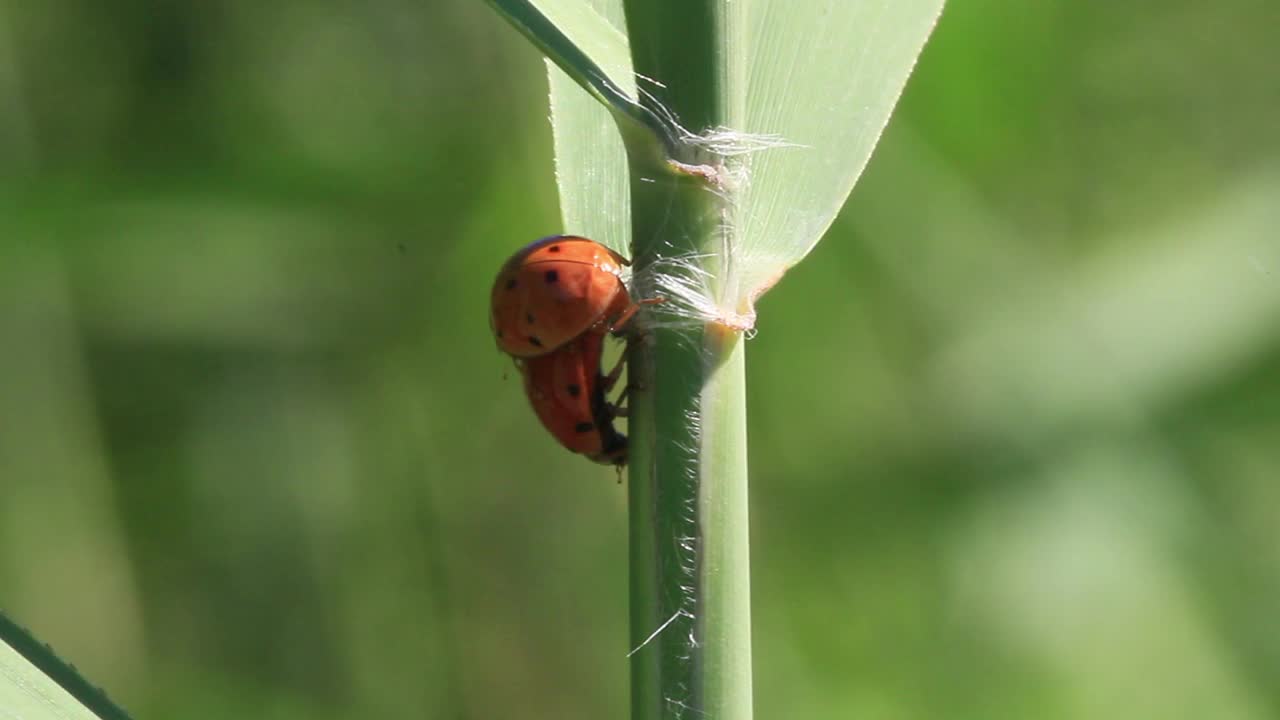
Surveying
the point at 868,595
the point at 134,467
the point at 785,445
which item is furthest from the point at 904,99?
the point at 134,467

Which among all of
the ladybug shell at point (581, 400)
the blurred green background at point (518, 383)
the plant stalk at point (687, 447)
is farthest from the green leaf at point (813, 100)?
the blurred green background at point (518, 383)

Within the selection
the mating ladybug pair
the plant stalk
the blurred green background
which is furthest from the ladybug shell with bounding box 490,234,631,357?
the blurred green background

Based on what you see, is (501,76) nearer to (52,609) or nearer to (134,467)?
(134,467)

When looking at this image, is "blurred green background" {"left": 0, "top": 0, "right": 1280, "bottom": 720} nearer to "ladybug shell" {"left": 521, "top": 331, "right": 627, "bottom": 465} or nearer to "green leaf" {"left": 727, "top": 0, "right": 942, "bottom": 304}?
"ladybug shell" {"left": 521, "top": 331, "right": 627, "bottom": 465}

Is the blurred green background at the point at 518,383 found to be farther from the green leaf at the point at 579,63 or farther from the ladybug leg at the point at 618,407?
the green leaf at the point at 579,63

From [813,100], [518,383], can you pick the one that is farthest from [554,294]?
[518,383]
